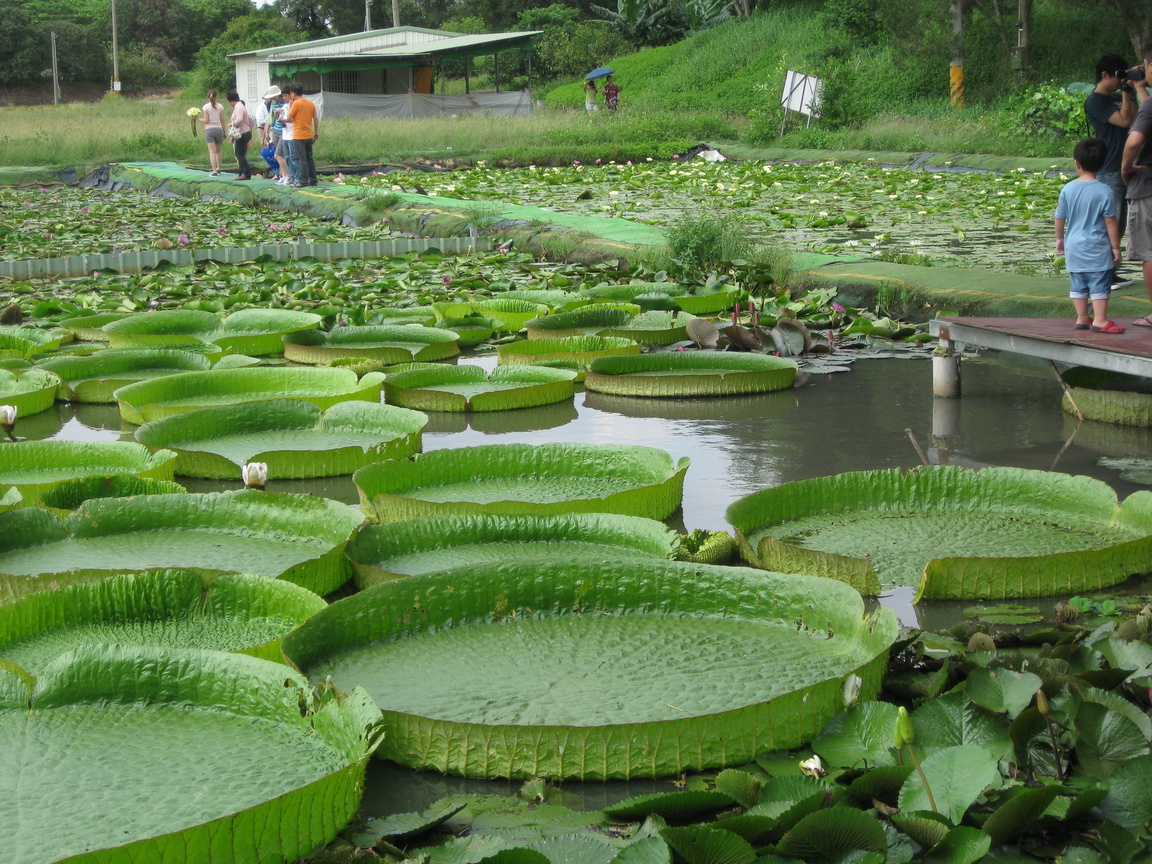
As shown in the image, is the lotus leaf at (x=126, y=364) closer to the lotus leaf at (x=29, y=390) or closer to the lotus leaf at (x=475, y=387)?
the lotus leaf at (x=29, y=390)

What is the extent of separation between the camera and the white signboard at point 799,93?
67.3 feet

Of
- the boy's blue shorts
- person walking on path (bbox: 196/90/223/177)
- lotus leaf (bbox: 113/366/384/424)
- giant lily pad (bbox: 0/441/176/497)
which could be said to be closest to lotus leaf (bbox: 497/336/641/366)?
lotus leaf (bbox: 113/366/384/424)

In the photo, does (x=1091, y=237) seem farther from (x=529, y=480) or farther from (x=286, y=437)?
(x=286, y=437)

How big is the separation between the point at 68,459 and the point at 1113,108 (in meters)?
4.38

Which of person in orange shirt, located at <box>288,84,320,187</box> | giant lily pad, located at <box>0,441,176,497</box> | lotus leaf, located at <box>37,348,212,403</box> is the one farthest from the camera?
person in orange shirt, located at <box>288,84,320,187</box>

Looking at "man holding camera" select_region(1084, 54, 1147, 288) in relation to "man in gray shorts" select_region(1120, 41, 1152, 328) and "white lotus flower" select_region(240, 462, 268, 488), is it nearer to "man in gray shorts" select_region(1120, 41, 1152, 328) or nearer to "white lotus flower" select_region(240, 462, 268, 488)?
"man in gray shorts" select_region(1120, 41, 1152, 328)

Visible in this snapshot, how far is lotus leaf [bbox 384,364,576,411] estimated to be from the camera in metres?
3.89

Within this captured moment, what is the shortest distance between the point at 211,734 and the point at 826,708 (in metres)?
0.88

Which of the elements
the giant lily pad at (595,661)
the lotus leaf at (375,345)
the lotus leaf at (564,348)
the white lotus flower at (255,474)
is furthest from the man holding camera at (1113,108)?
the white lotus flower at (255,474)

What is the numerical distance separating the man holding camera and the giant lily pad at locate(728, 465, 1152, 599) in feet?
9.07

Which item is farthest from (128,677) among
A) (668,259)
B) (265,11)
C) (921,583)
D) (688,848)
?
(265,11)

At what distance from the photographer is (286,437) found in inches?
137

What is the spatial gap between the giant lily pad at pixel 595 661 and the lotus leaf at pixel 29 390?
2484mm

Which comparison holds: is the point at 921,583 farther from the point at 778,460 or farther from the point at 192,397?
the point at 192,397
